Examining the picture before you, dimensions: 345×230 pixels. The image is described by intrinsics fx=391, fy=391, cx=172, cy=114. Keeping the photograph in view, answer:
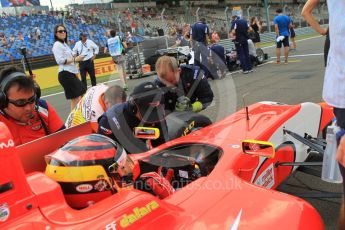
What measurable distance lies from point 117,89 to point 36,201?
7.30 feet

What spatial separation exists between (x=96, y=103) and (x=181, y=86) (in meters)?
1.12

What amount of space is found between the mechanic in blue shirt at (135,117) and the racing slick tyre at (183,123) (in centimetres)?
18

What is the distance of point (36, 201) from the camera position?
1562 millimetres

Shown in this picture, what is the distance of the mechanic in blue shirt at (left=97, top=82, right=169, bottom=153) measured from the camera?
2883 millimetres

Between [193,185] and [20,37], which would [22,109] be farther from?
[20,37]

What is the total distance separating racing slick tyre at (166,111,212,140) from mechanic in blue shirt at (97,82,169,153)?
0.59 feet

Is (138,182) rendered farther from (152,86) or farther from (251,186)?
(152,86)

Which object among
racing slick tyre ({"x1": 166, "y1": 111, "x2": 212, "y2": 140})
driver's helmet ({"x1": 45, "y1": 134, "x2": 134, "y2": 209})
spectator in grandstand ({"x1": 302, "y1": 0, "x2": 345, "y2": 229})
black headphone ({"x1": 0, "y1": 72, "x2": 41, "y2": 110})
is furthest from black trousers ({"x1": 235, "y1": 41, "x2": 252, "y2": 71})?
driver's helmet ({"x1": 45, "y1": 134, "x2": 134, "y2": 209})

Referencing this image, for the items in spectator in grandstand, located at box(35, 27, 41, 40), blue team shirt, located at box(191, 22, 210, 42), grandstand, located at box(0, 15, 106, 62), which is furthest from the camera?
spectator in grandstand, located at box(35, 27, 41, 40)

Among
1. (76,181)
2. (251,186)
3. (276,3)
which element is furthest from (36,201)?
(276,3)

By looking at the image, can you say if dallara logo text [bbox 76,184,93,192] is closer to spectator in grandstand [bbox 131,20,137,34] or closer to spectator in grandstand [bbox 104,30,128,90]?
spectator in grandstand [bbox 104,30,128,90]

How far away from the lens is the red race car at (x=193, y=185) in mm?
1542

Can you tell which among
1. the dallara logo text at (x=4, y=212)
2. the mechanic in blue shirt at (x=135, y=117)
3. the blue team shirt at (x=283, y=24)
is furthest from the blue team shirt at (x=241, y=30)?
the dallara logo text at (x=4, y=212)

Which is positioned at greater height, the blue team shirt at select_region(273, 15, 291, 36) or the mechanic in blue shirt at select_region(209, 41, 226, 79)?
the blue team shirt at select_region(273, 15, 291, 36)
